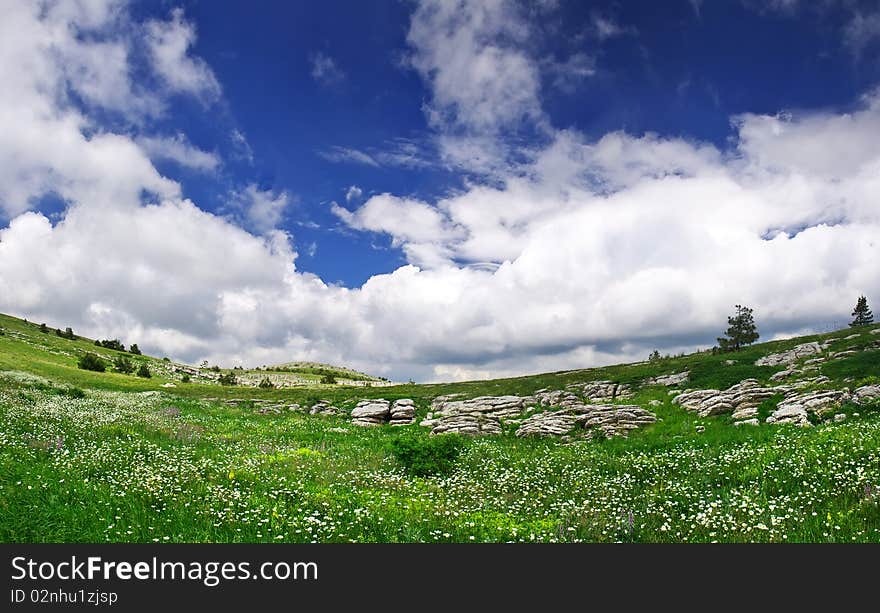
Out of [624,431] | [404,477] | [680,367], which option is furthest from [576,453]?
[680,367]

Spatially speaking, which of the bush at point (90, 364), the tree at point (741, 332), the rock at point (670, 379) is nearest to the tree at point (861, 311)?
the tree at point (741, 332)

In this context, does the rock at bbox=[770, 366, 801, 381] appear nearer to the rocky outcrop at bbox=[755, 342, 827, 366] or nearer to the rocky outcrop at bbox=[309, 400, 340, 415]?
the rocky outcrop at bbox=[755, 342, 827, 366]

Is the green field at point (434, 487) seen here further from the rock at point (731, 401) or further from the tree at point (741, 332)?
the tree at point (741, 332)

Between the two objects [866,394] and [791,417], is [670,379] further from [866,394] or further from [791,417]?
[791,417]

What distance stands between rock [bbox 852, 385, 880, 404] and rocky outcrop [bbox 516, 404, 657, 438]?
9165mm

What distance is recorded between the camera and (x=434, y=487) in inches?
544

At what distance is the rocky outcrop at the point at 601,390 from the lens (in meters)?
43.5

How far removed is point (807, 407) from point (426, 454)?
19.1m

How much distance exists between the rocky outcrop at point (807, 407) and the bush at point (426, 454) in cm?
1579

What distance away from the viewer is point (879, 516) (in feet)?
30.8

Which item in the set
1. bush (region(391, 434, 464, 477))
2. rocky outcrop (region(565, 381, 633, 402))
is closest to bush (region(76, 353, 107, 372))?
rocky outcrop (region(565, 381, 633, 402))

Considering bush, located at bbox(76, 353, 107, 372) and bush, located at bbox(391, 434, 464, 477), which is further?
bush, located at bbox(76, 353, 107, 372)

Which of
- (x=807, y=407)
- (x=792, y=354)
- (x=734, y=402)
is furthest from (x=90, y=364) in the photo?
(x=792, y=354)

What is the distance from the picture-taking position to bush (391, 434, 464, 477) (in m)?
16.3
